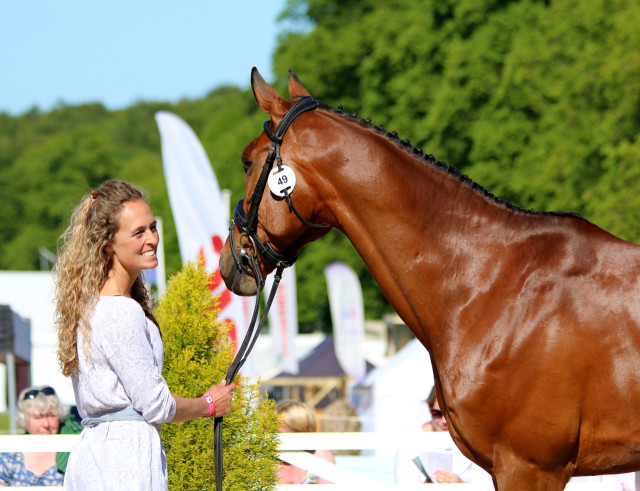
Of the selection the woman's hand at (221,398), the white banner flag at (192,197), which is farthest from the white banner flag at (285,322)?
the woman's hand at (221,398)

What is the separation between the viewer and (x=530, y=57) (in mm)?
20391

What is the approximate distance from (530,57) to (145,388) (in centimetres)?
1901

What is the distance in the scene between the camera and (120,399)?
3076mm

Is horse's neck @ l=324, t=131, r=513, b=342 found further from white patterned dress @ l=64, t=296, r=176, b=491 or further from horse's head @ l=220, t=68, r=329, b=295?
white patterned dress @ l=64, t=296, r=176, b=491

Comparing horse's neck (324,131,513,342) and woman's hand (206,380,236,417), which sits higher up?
horse's neck (324,131,513,342)

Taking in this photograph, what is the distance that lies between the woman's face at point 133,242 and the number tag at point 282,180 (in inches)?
28.0

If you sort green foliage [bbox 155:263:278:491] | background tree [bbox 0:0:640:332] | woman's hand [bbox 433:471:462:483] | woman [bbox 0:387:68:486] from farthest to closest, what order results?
background tree [bbox 0:0:640:332] → woman [bbox 0:387:68:486] → woman's hand [bbox 433:471:462:483] → green foliage [bbox 155:263:278:491]

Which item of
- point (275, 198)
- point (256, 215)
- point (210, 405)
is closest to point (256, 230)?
point (256, 215)

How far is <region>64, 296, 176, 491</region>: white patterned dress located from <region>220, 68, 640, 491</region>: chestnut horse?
0.95 m

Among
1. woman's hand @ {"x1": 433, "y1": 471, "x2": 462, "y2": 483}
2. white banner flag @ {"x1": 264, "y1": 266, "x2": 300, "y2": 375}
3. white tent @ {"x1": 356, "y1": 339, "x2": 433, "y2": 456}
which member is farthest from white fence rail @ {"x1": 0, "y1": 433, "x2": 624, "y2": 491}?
white banner flag @ {"x1": 264, "y1": 266, "x2": 300, "y2": 375}

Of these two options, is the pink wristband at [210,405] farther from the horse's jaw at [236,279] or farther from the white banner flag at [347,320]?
the white banner flag at [347,320]

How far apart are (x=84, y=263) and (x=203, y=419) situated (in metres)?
1.42

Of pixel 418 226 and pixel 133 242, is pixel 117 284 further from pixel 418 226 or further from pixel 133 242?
pixel 418 226

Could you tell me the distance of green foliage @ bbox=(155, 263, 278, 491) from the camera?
4.14m
